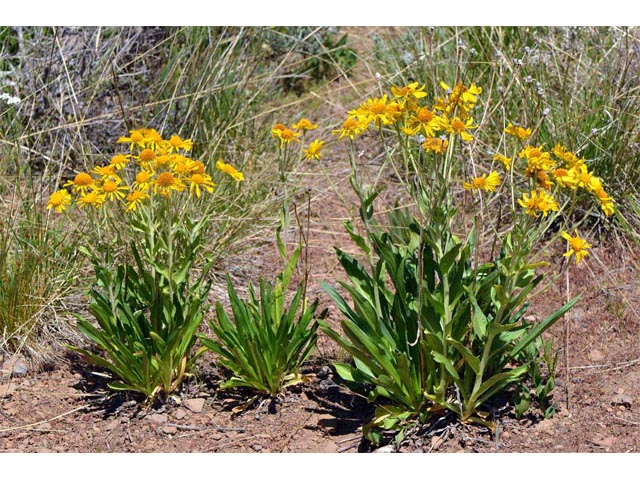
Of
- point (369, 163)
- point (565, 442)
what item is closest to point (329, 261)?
point (369, 163)

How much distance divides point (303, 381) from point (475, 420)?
2.10 ft

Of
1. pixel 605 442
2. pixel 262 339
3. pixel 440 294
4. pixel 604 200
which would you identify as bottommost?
pixel 605 442

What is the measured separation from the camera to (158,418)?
2.96m

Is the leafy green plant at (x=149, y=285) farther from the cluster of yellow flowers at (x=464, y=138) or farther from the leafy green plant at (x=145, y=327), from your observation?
the cluster of yellow flowers at (x=464, y=138)

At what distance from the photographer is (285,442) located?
2834 mm

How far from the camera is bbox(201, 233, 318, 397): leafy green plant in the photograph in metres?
2.87

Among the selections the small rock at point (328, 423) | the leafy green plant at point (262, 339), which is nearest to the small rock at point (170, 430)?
the leafy green plant at point (262, 339)

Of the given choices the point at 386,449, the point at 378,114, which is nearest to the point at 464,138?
the point at 378,114

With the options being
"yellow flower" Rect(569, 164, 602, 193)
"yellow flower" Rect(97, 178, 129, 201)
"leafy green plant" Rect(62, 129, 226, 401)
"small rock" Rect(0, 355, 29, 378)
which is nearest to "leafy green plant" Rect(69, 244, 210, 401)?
"leafy green plant" Rect(62, 129, 226, 401)

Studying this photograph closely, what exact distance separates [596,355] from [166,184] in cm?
178

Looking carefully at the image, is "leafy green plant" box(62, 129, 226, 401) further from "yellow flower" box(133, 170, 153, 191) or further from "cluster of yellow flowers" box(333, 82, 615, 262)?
"cluster of yellow flowers" box(333, 82, 615, 262)

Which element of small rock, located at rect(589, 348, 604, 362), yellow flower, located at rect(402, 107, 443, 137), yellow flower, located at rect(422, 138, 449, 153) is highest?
yellow flower, located at rect(402, 107, 443, 137)

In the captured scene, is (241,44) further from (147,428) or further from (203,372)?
(147,428)

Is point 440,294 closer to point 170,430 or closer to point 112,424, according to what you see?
point 170,430
